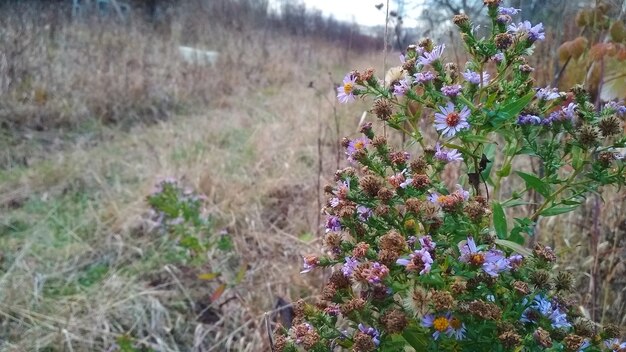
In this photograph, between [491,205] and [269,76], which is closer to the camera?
[491,205]

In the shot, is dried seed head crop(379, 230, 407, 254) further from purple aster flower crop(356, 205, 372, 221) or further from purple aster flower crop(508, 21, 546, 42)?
purple aster flower crop(508, 21, 546, 42)

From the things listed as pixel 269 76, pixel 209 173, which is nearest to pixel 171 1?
pixel 269 76

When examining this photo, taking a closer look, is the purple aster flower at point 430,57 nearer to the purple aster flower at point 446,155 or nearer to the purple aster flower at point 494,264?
the purple aster flower at point 446,155

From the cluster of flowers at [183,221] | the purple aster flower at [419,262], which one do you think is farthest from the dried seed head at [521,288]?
the cluster of flowers at [183,221]

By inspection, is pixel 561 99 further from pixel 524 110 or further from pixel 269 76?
pixel 269 76

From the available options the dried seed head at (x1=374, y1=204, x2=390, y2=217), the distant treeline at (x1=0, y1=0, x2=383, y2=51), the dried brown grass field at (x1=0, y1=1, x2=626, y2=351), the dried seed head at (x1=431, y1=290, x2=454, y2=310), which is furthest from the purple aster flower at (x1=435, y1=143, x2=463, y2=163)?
the distant treeline at (x1=0, y1=0, x2=383, y2=51)
